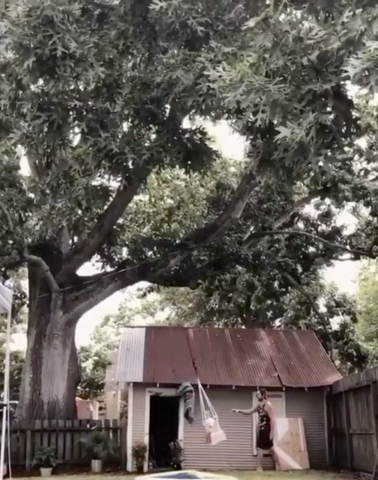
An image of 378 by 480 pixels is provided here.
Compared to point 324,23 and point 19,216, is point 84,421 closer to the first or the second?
point 19,216

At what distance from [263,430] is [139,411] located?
2.65 metres

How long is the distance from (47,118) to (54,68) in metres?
1.05

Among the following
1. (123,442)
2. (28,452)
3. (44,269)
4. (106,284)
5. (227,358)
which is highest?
(44,269)

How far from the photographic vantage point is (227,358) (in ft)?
47.8

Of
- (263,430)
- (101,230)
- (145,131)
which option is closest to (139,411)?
(263,430)

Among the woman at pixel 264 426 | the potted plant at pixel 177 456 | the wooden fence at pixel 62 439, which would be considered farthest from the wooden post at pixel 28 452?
the woman at pixel 264 426

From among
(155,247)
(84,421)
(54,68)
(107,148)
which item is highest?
(54,68)

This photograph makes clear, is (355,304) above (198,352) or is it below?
above

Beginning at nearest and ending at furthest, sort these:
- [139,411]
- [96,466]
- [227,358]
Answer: [96,466] < [139,411] < [227,358]

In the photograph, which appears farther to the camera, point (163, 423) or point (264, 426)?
point (163, 423)

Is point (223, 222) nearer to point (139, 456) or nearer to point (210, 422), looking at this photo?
point (210, 422)

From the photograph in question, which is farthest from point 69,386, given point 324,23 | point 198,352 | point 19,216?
point 324,23

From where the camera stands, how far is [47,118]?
10.8 metres

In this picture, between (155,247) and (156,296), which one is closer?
(155,247)
